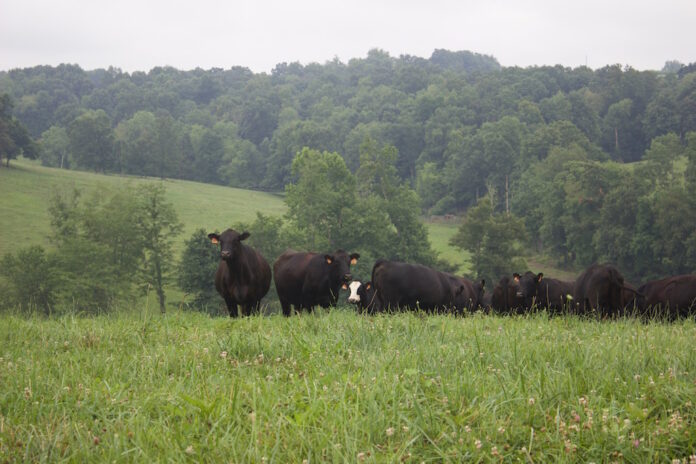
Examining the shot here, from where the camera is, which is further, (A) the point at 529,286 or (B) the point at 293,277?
(A) the point at 529,286

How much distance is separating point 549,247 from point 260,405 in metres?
80.1

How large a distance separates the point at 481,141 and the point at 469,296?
317ft

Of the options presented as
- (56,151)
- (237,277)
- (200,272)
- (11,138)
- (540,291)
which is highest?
(11,138)

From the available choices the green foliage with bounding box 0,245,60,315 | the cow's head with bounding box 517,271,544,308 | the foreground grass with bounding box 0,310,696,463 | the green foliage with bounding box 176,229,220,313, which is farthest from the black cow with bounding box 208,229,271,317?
the green foliage with bounding box 0,245,60,315

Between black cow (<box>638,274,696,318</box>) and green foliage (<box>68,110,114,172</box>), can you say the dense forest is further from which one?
black cow (<box>638,274,696,318</box>)

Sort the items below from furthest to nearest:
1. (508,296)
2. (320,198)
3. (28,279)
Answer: (320,198) < (28,279) < (508,296)

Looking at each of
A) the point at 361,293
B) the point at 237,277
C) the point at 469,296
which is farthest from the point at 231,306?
the point at 469,296

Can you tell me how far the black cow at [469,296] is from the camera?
17469 mm

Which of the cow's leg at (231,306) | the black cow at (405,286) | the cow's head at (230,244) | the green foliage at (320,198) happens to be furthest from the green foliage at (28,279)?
the black cow at (405,286)

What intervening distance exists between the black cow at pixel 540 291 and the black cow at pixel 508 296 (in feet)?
0.71

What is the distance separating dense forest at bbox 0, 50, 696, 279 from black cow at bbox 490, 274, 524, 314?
160 ft

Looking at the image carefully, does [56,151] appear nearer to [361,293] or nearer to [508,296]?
[361,293]

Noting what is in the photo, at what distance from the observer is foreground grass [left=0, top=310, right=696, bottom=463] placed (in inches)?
141

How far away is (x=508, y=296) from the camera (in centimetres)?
1831
